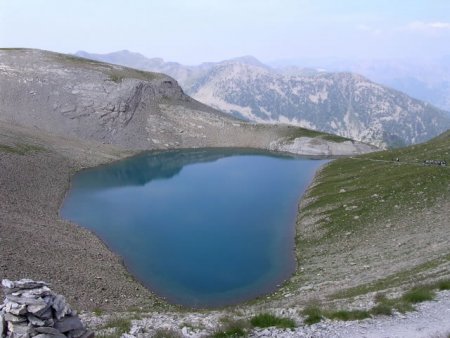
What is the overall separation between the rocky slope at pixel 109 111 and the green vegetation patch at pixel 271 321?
8819cm

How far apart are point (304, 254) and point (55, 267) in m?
21.8

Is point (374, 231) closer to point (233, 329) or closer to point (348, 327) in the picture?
point (348, 327)

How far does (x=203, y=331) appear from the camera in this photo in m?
17.9

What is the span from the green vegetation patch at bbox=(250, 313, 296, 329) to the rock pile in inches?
274

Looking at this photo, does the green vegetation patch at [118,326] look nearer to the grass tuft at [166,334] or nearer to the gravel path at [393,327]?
the grass tuft at [166,334]

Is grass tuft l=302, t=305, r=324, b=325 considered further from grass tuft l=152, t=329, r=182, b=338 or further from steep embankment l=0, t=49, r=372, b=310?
steep embankment l=0, t=49, r=372, b=310

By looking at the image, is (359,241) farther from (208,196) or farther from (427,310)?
(208,196)

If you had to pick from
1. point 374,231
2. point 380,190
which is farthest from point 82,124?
point 374,231

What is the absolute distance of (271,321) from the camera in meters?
18.0

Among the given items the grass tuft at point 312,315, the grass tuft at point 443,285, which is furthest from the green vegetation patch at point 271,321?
the grass tuft at point 443,285

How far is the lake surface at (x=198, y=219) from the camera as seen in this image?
123 ft

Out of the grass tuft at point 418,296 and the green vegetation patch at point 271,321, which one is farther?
the grass tuft at point 418,296

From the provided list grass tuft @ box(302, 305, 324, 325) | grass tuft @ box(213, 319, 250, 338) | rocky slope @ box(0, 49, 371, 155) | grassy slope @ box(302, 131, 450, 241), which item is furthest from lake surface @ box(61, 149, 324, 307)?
grass tuft @ box(213, 319, 250, 338)

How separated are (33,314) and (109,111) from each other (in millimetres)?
99037
